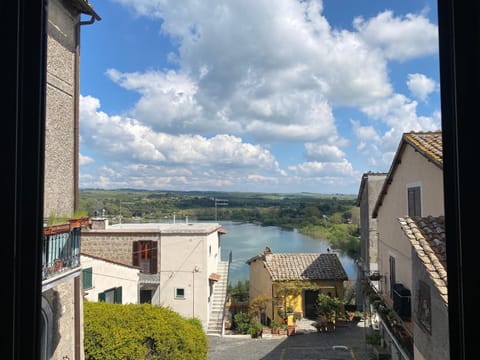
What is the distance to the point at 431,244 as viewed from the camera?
4.07 ft

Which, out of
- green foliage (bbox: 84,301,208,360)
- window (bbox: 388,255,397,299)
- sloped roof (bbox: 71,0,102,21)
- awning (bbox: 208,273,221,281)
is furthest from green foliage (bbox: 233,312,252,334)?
A: sloped roof (bbox: 71,0,102,21)

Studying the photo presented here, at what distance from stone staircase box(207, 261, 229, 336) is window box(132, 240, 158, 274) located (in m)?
1.40

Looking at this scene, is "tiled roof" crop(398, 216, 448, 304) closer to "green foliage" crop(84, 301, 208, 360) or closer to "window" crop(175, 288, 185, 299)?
"green foliage" crop(84, 301, 208, 360)

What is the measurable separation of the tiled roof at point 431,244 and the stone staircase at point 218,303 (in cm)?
466

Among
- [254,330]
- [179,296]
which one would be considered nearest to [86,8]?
[254,330]

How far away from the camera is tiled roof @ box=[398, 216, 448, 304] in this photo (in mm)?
570

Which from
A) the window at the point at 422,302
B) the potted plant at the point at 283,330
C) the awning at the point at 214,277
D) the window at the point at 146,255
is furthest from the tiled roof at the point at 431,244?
the awning at the point at 214,277

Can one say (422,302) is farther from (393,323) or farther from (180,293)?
(180,293)

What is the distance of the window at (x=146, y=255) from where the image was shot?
6453 millimetres

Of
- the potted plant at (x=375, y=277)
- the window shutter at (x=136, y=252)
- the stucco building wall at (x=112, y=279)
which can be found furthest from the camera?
the window shutter at (x=136, y=252)

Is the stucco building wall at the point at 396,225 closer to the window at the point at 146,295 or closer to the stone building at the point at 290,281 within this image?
the stone building at the point at 290,281
